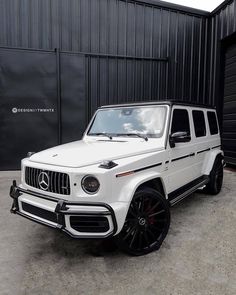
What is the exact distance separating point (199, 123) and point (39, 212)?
3273mm

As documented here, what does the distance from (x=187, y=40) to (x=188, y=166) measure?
6492 millimetres

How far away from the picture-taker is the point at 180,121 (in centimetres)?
424

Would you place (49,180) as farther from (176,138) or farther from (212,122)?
(212,122)

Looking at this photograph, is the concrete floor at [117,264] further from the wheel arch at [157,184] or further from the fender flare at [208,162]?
the fender flare at [208,162]

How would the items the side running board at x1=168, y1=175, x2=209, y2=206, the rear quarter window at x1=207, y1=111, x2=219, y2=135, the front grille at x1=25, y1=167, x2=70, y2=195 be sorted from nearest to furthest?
the front grille at x1=25, y1=167, x2=70, y2=195 < the side running board at x1=168, y1=175, x2=209, y2=206 < the rear quarter window at x1=207, y1=111, x2=219, y2=135

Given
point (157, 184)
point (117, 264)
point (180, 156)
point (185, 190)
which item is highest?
point (180, 156)

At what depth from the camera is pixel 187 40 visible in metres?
9.41

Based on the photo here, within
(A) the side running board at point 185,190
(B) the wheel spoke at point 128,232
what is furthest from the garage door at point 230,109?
(B) the wheel spoke at point 128,232

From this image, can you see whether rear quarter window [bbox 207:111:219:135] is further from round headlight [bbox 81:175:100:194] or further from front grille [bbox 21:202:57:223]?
front grille [bbox 21:202:57:223]

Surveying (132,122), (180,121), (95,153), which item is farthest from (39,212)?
(180,121)

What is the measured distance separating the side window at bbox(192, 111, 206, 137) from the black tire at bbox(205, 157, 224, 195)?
82cm

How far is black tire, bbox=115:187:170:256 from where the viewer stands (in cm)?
301

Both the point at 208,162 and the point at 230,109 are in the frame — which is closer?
the point at 208,162

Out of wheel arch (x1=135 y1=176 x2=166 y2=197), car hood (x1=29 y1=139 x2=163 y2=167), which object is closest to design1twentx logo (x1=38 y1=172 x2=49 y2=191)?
car hood (x1=29 y1=139 x2=163 y2=167)
